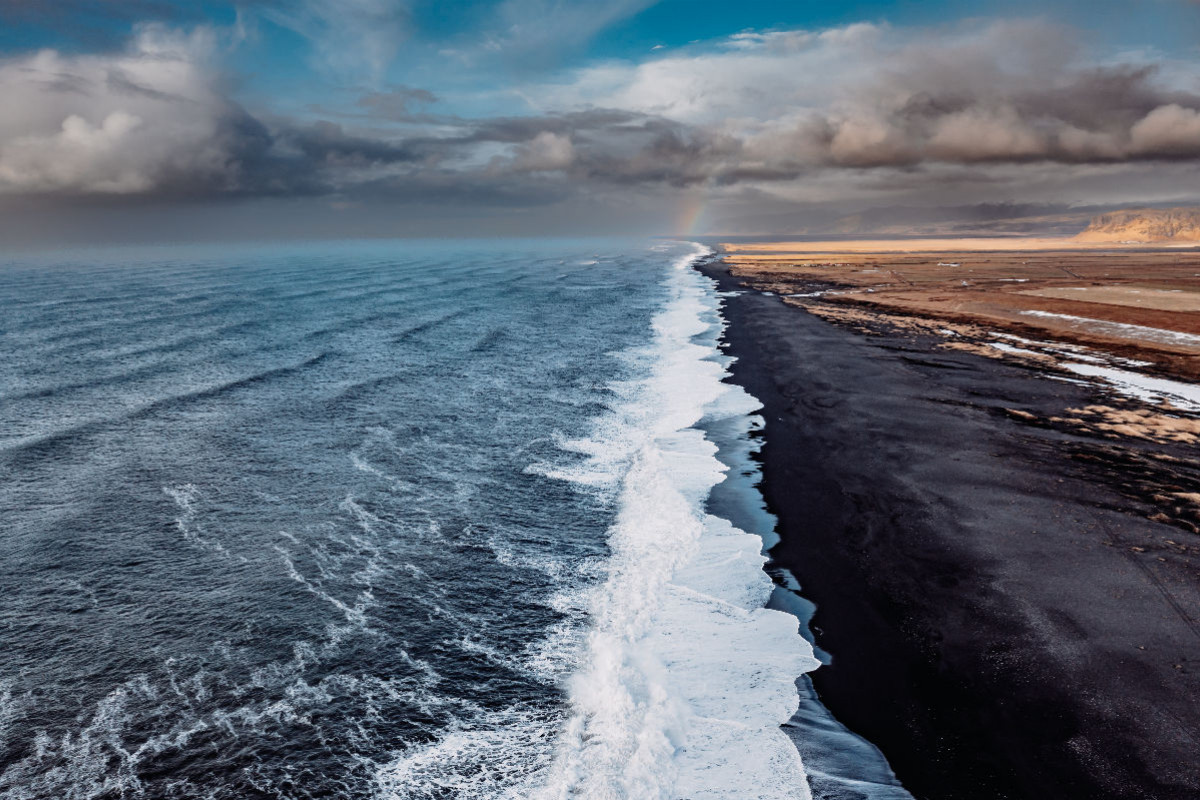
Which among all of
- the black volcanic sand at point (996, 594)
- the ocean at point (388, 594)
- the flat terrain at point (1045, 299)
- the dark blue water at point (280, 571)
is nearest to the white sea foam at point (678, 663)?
the ocean at point (388, 594)

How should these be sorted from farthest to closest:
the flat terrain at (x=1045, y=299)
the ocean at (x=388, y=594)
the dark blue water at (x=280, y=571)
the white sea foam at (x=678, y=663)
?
1. the flat terrain at (x=1045, y=299)
2. the dark blue water at (x=280, y=571)
3. the ocean at (x=388, y=594)
4. the white sea foam at (x=678, y=663)

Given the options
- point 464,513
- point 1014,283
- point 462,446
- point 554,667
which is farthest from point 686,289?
point 554,667

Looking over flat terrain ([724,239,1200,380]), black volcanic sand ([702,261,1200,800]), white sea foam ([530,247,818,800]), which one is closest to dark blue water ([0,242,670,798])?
white sea foam ([530,247,818,800])

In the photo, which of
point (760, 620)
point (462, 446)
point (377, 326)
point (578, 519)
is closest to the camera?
point (760, 620)

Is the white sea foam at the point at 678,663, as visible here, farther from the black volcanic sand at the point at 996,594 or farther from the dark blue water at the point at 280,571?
the black volcanic sand at the point at 996,594

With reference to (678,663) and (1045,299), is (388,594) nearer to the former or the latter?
(678,663)

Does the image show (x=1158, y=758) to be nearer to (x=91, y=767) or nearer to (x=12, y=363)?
(x=91, y=767)
